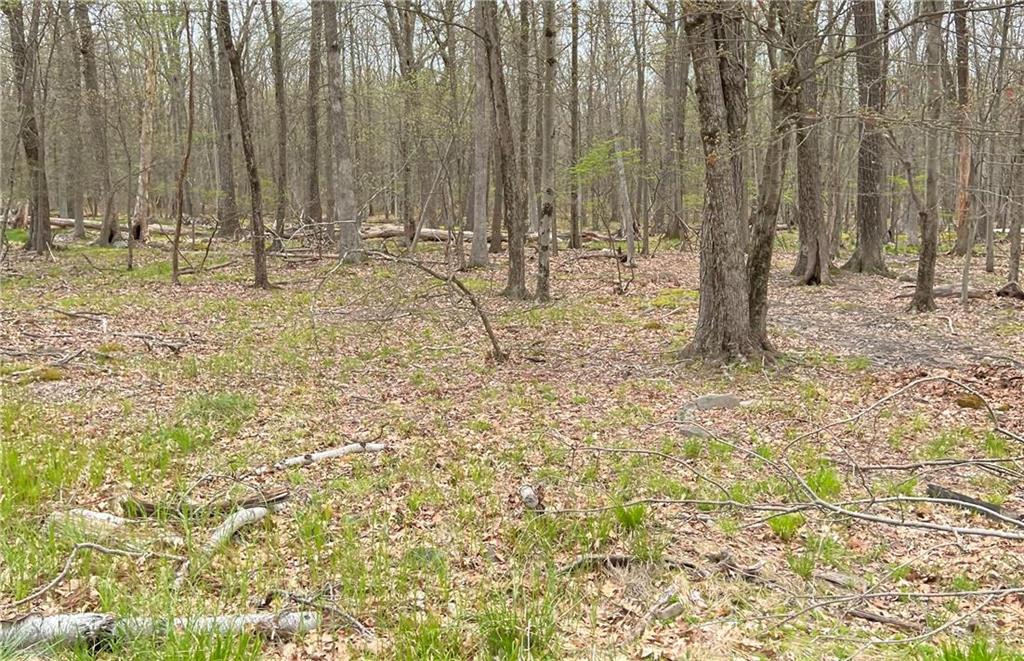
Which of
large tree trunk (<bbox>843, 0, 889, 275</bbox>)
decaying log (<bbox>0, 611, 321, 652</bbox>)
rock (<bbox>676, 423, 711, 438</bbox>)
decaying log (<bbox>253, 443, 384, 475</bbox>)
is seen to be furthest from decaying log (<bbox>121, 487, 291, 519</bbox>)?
large tree trunk (<bbox>843, 0, 889, 275</bbox>)

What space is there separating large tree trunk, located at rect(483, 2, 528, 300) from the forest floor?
2.54 m

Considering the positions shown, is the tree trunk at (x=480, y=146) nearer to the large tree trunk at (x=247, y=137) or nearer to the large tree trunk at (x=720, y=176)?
the large tree trunk at (x=247, y=137)

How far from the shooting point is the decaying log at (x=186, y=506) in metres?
4.15

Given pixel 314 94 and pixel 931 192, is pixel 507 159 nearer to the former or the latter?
pixel 931 192

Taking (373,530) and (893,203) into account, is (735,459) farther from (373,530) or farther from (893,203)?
(893,203)

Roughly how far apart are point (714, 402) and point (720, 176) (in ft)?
8.16

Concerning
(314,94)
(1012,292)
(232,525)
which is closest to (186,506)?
(232,525)

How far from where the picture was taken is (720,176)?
734cm

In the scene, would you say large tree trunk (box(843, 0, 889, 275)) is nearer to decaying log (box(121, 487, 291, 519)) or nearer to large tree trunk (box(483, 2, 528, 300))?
large tree trunk (box(483, 2, 528, 300))

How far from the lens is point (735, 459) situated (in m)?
5.27

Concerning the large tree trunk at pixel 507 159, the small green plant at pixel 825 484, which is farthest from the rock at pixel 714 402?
the large tree trunk at pixel 507 159

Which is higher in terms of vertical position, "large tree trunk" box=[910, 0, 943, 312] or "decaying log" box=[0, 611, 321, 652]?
"large tree trunk" box=[910, 0, 943, 312]

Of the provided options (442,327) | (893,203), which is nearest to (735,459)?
(442,327)

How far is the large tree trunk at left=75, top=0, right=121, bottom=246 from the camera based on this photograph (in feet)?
55.2
